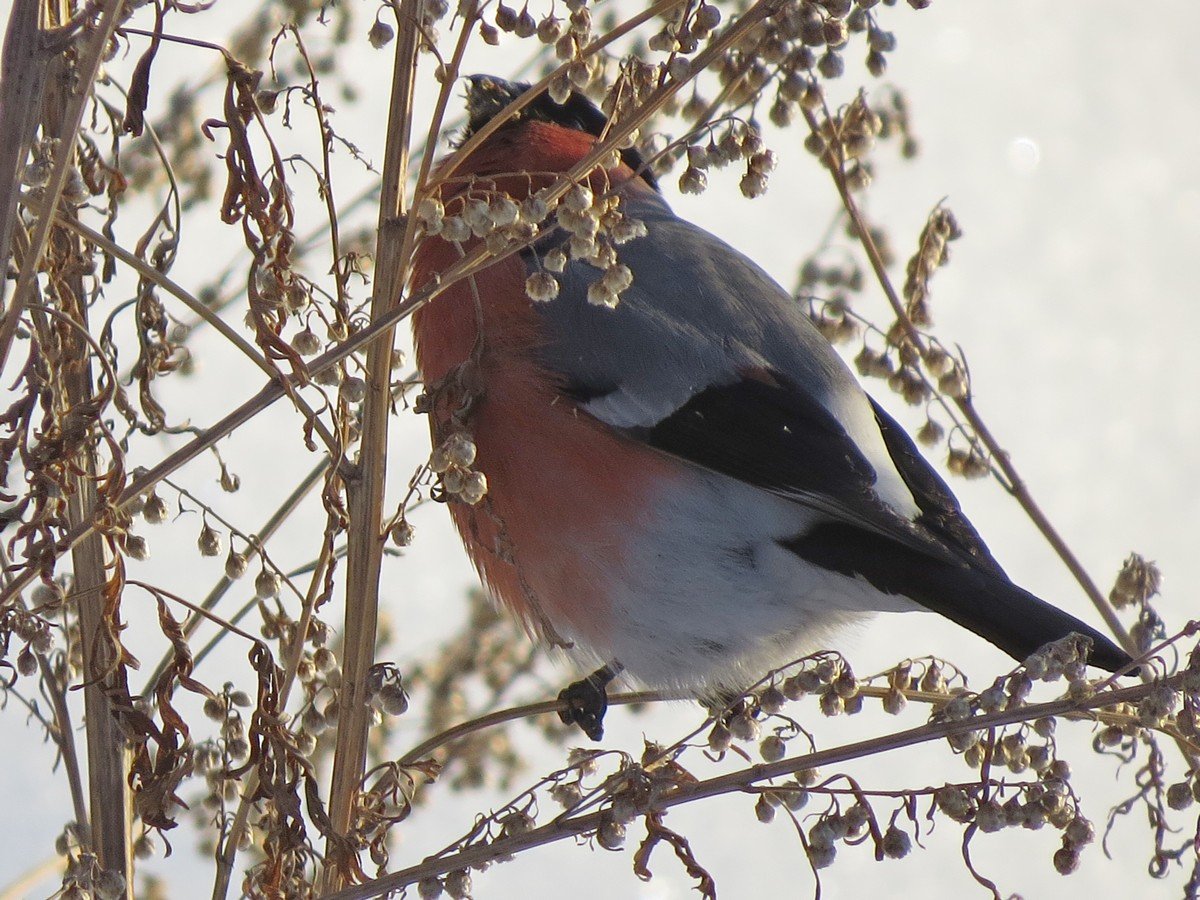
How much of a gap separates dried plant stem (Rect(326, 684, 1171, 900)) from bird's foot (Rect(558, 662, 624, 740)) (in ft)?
2.53

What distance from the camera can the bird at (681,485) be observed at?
1.61m

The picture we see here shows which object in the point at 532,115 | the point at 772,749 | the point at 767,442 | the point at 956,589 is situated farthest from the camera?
the point at 532,115

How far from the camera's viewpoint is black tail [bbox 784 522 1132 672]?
1.37 meters

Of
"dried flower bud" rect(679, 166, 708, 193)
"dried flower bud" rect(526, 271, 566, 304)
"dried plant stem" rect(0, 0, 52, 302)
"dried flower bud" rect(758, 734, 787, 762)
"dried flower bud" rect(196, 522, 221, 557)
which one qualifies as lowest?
"dried flower bud" rect(758, 734, 787, 762)

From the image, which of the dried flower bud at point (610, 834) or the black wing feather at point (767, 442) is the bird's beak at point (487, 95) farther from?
the dried flower bud at point (610, 834)

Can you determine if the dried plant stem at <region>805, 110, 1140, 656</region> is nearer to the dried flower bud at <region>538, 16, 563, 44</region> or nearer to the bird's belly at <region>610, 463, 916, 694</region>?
the bird's belly at <region>610, 463, 916, 694</region>

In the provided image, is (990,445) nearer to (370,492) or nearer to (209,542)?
(370,492)

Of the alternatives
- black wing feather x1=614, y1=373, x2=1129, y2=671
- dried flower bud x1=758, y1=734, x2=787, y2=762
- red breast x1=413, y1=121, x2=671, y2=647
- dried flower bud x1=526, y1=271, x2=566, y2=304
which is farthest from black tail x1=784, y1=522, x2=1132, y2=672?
dried flower bud x1=526, y1=271, x2=566, y2=304

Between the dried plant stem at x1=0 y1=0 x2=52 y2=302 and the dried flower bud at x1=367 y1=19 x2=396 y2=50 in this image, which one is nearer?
the dried plant stem at x1=0 y1=0 x2=52 y2=302

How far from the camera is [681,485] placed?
1.65 m

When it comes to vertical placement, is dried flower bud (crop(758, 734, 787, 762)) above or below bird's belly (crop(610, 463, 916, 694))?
below

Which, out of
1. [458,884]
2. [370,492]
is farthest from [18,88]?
[458,884]

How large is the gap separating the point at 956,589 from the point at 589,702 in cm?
57

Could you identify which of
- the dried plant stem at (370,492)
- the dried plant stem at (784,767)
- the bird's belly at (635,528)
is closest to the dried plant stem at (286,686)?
the dried plant stem at (370,492)
